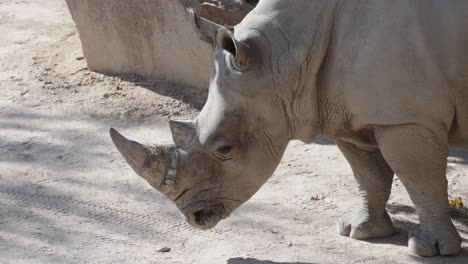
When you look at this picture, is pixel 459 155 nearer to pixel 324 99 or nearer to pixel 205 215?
pixel 324 99

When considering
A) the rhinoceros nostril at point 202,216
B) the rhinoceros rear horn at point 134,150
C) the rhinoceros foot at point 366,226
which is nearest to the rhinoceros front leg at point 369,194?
the rhinoceros foot at point 366,226

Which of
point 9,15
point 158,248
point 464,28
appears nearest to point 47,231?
point 158,248

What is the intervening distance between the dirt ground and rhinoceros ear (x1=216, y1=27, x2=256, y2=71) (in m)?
1.27

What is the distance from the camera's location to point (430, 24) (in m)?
5.74

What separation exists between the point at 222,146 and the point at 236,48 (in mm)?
584

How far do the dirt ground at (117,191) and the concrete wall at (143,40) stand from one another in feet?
0.48

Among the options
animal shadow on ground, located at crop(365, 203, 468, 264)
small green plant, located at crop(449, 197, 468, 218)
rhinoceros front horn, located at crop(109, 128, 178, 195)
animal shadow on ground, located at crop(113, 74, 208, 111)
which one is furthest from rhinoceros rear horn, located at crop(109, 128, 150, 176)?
animal shadow on ground, located at crop(113, 74, 208, 111)

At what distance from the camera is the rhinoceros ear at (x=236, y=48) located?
222 inches

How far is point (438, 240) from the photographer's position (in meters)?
6.20

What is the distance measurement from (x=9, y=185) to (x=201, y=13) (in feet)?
6.84

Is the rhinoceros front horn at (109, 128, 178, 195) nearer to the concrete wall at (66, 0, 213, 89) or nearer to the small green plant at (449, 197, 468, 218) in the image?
the small green plant at (449, 197, 468, 218)

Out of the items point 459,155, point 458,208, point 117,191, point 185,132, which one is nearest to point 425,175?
point 458,208

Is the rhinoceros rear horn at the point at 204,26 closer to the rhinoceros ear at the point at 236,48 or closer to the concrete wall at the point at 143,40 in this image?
the rhinoceros ear at the point at 236,48

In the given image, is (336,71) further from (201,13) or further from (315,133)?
(201,13)
